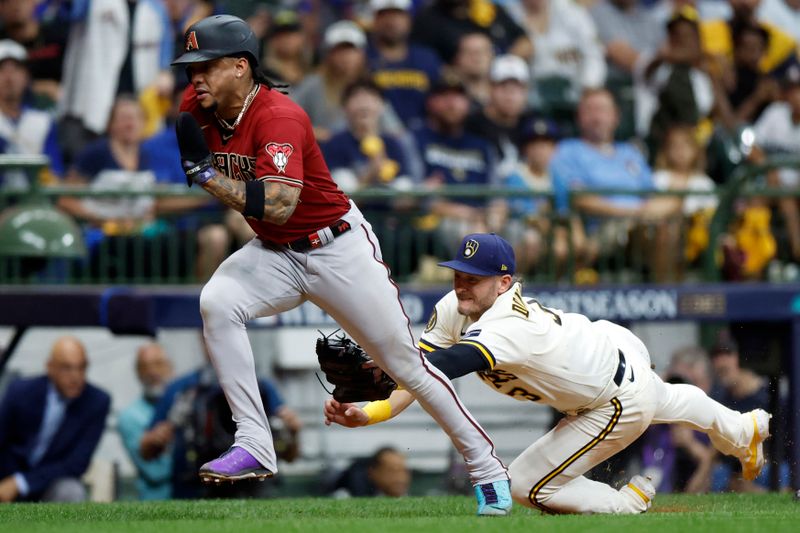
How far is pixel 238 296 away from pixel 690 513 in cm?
219

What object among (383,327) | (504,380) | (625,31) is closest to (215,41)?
(383,327)

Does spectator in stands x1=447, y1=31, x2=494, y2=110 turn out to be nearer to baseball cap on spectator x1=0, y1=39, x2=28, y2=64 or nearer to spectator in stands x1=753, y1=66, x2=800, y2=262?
spectator in stands x1=753, y1=66, x2=800, y2=262

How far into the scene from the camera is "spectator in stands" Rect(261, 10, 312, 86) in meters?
10.4

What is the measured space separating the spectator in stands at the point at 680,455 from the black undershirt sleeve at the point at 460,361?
3870 millimetres

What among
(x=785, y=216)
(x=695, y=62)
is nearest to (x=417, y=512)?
(x=785, y=216)

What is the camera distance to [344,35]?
10.2 meters

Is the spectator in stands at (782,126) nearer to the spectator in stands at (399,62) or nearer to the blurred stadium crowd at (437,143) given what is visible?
the blurred stadium crowd at (437,143)

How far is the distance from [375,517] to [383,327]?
0.90m

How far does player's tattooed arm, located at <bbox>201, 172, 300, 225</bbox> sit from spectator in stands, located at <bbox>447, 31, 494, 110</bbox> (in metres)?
6.25

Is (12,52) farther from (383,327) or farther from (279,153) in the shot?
(383,327)

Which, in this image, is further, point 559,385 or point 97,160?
point 97,160

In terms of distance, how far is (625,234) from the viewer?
9266mm

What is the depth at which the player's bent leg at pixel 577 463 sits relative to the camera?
19.1 ft

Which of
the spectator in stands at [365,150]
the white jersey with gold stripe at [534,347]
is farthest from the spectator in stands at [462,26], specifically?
the white jersey with gold stripe at [534,347]
